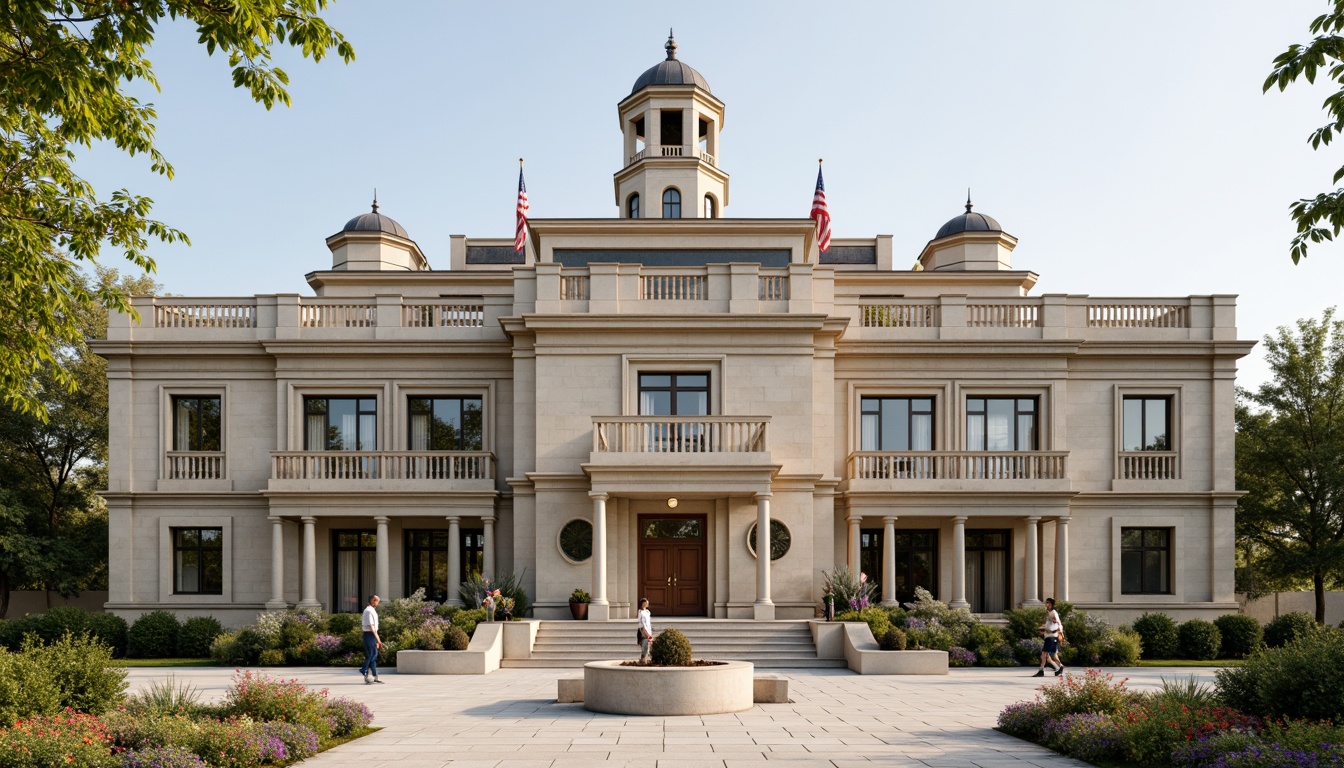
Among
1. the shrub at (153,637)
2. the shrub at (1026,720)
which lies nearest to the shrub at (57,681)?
the shrub at (1026,720)

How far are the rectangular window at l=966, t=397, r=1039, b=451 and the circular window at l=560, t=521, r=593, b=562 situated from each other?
1263 centimetres

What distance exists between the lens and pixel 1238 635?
28.6 meters

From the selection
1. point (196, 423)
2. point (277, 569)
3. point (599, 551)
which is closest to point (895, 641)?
point (599, 551)

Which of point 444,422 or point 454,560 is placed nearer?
point 454,560

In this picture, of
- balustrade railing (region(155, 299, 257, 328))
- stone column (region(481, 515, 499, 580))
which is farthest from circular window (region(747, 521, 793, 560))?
balustrade railing (region(155, 299, 257, 328))

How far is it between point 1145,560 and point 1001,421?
6.31 meters

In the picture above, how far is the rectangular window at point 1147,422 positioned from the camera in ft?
107

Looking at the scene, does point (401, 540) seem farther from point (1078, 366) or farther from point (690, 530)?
point (1078, 366)

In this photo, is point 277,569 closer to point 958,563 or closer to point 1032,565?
point 958,563

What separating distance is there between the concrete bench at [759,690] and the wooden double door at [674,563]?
39.1 feet

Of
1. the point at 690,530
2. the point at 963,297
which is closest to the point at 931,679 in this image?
the point at 690,530

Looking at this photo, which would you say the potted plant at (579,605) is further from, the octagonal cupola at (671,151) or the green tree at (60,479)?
the green tree at (60,479)

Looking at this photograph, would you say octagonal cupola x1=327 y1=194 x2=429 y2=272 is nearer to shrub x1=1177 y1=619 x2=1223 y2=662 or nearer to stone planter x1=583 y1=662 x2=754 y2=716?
stone planter x1=583 y1=662 x2=754 y2=716

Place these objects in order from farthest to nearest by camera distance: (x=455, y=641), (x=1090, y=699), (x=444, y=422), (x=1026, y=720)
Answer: (x=444, y=422)
(x=455, y=641)
(x=1026, y=720)
(x=1090, y=699)
